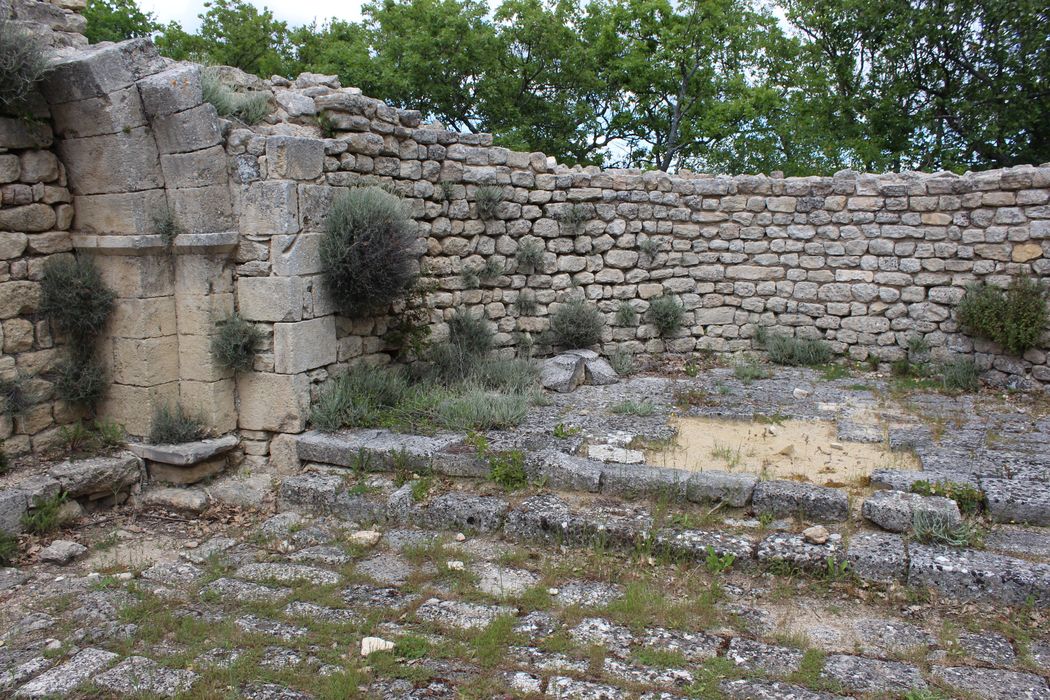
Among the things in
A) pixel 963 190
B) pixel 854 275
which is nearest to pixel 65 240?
pixel 854 275

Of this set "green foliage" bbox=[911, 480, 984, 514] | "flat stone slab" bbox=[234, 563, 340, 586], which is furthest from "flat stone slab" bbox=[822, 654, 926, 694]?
"flat stone slab" bbox=[234, 563, 340, 586]

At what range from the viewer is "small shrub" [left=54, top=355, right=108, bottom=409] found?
592 cm

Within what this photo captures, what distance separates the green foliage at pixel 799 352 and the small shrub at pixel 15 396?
793 centimetres

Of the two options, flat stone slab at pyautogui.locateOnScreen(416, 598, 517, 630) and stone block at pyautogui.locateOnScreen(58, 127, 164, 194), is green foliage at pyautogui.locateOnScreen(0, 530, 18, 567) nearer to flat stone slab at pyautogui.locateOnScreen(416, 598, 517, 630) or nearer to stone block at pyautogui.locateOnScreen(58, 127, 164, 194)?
stone block at pyautogui.locateOnScreen(58, 127, 164, 194)

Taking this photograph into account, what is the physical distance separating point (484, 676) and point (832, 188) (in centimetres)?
803

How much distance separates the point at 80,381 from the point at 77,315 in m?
0.52

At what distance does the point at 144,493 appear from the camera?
5.98 meters

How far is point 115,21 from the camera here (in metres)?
18.2

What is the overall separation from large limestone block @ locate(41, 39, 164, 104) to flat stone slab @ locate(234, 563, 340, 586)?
3.65 metres

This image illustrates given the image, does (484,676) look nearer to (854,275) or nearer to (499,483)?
(499,483)

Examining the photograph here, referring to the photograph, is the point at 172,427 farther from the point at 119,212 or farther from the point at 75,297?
the point at 119,212

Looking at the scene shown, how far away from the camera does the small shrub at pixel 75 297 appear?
5.77 m

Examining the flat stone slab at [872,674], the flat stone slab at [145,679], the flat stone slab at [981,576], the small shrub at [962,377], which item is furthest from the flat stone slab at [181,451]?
the small shrub at [962,377]

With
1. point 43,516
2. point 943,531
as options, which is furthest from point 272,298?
point 943,531
